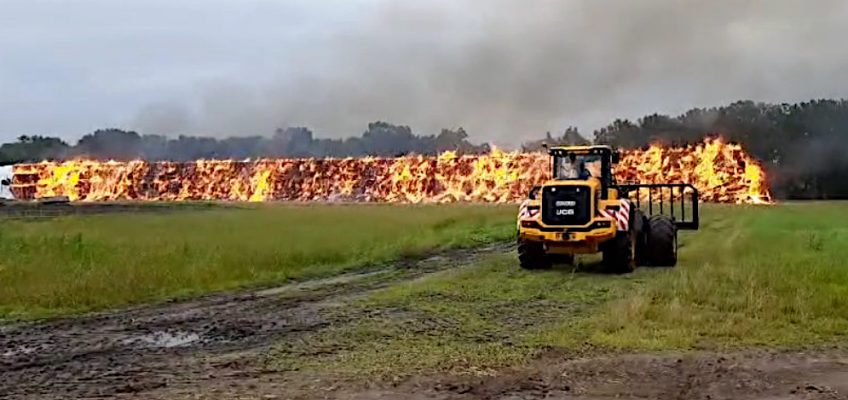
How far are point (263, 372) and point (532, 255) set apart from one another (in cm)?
1038

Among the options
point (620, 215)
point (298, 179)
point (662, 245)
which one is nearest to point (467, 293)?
point (620, 215)

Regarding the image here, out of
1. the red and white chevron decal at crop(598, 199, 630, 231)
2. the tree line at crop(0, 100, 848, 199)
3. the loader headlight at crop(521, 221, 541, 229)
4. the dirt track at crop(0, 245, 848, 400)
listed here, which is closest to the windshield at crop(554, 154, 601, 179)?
the red and white chevron decal at crop(598, 199, 630, 231)

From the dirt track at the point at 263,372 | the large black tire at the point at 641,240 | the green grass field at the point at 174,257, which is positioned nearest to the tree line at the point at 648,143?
the green grass field at the point at 174,257

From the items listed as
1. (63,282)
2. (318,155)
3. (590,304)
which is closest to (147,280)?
(63,282)

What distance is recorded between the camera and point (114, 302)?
14750 millimetres

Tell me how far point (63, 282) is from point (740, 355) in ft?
35.7

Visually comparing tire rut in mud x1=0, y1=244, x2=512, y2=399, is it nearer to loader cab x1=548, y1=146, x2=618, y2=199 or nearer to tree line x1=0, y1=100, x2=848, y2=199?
loader cab x1=548, y1=146, x2=618, y2=199

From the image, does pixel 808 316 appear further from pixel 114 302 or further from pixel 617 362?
pixel 114 302

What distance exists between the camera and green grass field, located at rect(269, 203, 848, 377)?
33.6 ft

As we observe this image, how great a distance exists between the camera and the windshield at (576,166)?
64.1 ft

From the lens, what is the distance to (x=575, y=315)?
42.4 feet

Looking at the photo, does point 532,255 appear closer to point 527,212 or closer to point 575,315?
point 527,212

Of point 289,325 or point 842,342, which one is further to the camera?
point 289,325

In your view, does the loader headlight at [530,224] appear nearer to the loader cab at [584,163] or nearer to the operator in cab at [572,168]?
the loader cab at [584,163]
